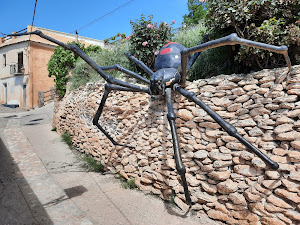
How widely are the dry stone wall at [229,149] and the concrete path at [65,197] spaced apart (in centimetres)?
36

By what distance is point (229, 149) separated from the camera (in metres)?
3.09

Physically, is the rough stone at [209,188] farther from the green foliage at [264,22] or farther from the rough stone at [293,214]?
the green foliage at [264,22]

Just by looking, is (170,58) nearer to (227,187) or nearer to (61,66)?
(227,187)

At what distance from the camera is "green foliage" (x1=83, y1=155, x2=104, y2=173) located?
528 cm

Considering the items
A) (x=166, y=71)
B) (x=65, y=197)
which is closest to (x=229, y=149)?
(x=166, y=71)

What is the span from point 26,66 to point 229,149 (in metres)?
16.7

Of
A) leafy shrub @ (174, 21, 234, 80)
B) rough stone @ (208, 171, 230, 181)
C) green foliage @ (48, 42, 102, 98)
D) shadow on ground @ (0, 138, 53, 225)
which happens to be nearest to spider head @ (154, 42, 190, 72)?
leafy shrub @ (174, 21, 234, 80)

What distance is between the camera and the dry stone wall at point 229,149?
258 cm

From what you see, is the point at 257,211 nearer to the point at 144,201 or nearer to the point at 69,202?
the point at 144,201

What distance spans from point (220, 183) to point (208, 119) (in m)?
0.96

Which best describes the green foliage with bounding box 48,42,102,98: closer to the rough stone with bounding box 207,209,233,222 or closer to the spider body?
the spider body

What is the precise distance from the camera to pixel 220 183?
3078 millimetres

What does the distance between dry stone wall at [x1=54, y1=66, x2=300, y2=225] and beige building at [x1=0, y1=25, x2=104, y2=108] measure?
1385 centimetres

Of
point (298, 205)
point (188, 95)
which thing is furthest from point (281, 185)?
point (188, 95)
